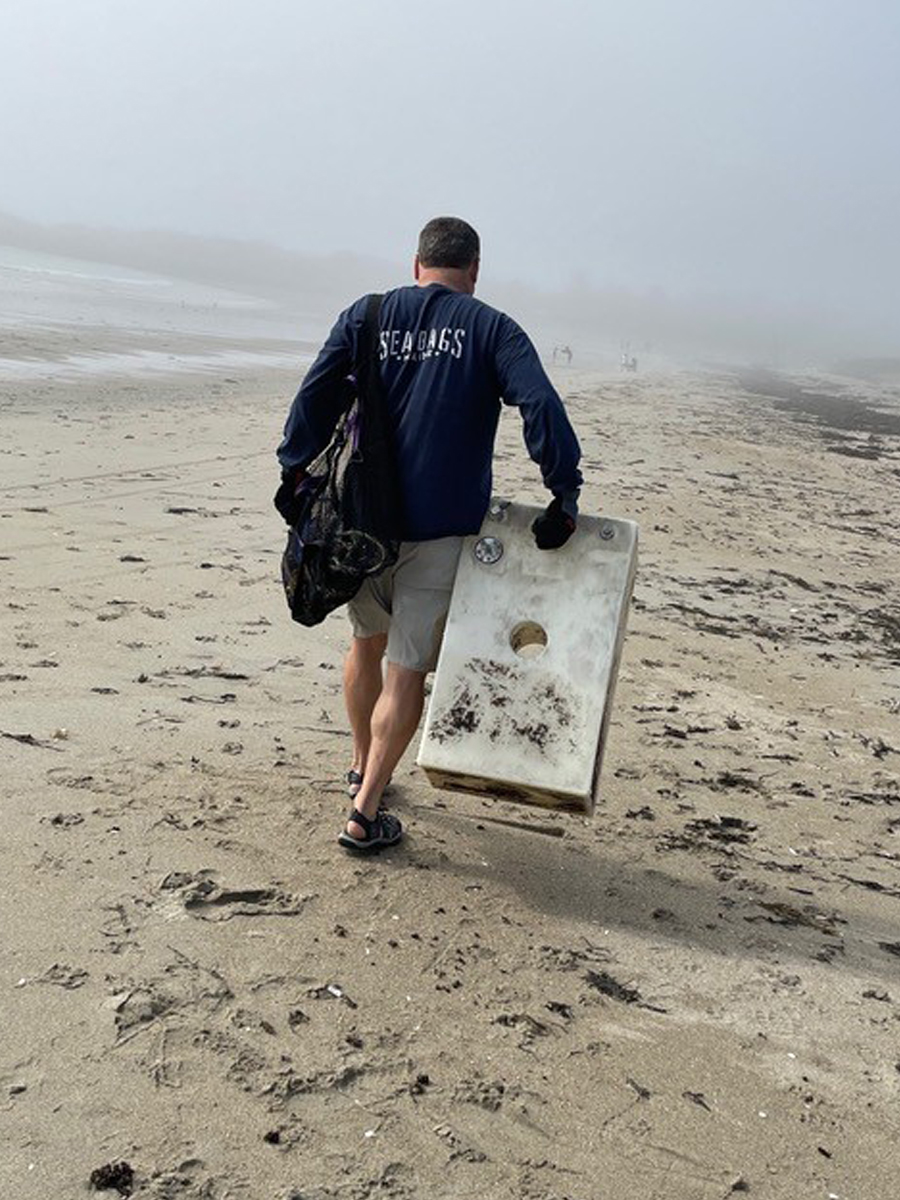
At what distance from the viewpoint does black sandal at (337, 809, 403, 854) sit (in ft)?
13.2

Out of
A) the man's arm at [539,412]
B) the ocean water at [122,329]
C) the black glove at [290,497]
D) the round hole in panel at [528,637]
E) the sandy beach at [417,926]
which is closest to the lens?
the sandy beach at [417,926]

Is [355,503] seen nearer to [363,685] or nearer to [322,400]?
[322,400]

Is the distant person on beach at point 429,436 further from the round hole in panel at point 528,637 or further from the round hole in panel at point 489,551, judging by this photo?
the round hole in panel at point 528,637

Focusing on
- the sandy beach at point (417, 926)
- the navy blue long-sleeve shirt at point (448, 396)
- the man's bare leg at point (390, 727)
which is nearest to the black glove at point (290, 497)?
the navy blue long-sleeve shirt at point (448, 396)

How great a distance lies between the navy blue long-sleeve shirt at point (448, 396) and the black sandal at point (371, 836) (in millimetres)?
896

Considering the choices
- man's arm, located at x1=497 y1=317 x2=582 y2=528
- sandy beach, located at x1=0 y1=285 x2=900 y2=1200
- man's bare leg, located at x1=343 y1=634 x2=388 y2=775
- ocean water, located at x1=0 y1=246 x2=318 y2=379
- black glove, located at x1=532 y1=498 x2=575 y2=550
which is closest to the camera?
sandy beach, located at x1=0 y1=285 x2=900 y2=1200

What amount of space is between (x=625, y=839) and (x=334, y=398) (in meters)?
1.80

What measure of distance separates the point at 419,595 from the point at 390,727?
43 centimetres

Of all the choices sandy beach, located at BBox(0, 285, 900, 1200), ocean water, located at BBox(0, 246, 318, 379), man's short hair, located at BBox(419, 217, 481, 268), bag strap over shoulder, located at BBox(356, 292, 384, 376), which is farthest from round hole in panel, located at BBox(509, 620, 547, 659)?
ocean water, located at BBox(0, 246, 318, 379)

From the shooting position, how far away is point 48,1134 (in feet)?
8.55

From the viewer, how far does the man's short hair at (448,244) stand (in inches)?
159

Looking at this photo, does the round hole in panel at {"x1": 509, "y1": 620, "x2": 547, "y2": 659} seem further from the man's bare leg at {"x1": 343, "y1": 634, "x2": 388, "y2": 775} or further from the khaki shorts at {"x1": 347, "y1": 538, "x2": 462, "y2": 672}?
the man's bare leg at {"x1": 343, "y1": 634, "x2": 388, "y2": 775}

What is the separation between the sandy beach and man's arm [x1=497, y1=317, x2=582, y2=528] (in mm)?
1262

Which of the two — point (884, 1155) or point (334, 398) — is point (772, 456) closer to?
point (334, 398)
